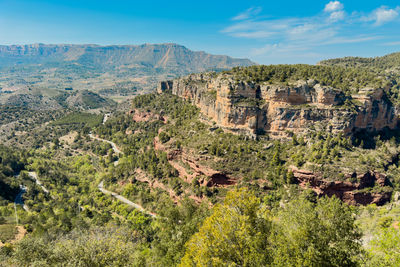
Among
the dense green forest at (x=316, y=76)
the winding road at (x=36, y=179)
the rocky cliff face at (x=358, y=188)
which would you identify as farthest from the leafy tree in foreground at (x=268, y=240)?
the winding road at (x=36, y=179)

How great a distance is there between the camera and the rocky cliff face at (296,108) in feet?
221

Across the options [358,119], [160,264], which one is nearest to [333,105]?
[358,119]

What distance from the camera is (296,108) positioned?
69062 mm

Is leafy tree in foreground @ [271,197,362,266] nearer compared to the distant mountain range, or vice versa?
leafy tree in foreground @ [271,197,362,266]

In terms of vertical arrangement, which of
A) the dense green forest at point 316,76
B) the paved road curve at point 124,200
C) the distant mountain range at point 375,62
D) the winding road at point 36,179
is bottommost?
the winding road at point 36,179

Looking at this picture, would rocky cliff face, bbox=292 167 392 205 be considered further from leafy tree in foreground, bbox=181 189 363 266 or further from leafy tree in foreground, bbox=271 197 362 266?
leafy tree in foreground, bbox=271 197 362 266

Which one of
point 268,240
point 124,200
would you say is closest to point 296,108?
point 268,240

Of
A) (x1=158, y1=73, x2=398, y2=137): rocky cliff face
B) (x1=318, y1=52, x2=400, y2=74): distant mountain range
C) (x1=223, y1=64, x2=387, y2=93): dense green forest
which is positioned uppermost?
(x1=318, y1=52, x2=400, y2=74): distant mountain range

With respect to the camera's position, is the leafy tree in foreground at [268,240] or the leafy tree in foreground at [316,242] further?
the leafy tree in foreground at [268,240]

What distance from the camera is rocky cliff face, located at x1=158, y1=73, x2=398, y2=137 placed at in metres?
67.5

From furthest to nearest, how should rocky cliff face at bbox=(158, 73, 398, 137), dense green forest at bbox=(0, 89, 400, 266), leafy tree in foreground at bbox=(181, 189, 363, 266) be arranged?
rocky cliff face at bbox=(158, 73, 398, 137), dense green forest at bbox=(0, 89, 400, 266), leafy tree in foreground at bbox=(181, 189, 363, 266)

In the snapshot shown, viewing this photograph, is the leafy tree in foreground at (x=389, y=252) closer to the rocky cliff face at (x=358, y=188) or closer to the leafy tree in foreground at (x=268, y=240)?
the leafy tree in foreground at (x=268, y=240)

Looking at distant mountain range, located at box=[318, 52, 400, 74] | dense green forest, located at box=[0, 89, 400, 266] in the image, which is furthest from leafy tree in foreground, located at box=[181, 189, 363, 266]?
distant mountain range, located at box=[318, 52, 400, 74]

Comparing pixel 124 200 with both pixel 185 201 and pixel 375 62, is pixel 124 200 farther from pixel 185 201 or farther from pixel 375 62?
pixel 375 62
